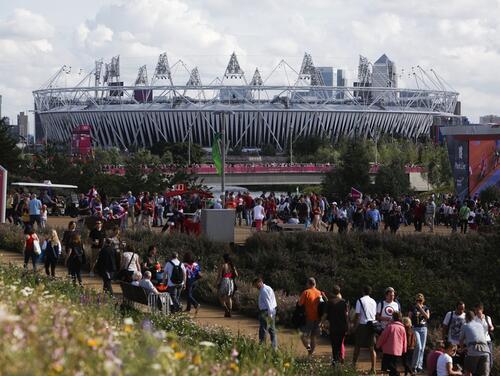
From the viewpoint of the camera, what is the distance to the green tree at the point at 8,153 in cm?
6669

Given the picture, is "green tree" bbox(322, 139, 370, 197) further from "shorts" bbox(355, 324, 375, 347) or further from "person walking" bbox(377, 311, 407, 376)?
"person walking" bbox(377, 311, 407, 376)

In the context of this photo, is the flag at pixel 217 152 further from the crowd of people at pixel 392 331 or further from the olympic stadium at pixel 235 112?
the olympic stadium at pixel 235 112

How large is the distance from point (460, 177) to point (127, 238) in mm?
27439

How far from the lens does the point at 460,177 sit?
55312 mm

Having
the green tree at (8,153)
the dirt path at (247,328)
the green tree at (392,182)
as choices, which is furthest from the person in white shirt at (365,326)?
the green tree at (392,182)

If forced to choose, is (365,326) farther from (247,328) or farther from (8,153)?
(8,153)

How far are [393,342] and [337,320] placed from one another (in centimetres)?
116

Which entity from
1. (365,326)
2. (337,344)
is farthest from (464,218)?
(337,344)

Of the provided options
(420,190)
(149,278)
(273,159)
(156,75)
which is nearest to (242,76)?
(156,75)

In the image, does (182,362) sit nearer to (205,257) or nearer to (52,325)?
(52,325)

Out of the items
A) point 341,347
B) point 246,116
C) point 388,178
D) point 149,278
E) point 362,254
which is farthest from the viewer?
point 246,116

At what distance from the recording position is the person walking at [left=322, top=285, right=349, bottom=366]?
16.4 m

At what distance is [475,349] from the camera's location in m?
15.2

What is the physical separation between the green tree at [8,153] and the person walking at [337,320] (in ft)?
171
